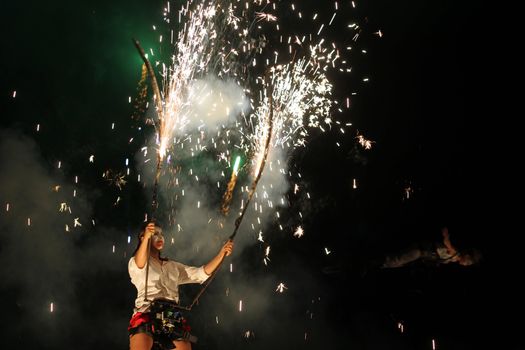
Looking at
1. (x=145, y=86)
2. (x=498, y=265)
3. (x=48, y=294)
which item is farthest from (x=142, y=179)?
(x=498, y=265)

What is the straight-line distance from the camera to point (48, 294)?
8.90m

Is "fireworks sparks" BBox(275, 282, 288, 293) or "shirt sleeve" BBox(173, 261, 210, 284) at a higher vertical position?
"fireworks sparks" BBox(275, 282, 288, 293)

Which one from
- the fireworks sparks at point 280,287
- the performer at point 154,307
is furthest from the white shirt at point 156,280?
the fireworks sparks at point 280,287

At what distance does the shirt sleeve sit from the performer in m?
0.17

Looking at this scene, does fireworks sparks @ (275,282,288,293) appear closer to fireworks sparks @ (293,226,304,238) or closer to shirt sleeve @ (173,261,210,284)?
fireworks sparks @ (293,226,304,238)

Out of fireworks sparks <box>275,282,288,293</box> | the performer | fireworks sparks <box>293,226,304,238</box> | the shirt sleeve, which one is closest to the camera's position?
the performer

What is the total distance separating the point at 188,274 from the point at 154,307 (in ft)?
1.96

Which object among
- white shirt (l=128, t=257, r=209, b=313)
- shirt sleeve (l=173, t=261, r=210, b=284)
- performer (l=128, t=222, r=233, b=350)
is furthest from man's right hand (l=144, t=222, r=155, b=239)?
shirt sleeve (l=173, t=261, r=210, b=284)

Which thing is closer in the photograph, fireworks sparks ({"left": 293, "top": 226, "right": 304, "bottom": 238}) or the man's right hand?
the man's right hand

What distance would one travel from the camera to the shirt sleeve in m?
4.51

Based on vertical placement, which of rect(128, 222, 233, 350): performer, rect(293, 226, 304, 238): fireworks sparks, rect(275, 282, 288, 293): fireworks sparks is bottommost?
rect(128, 222, 233, 350): performer

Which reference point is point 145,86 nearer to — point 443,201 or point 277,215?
point 277,215

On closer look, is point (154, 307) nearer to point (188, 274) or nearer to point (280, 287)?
point (188, 274)

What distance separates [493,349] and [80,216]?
7.53 meters
